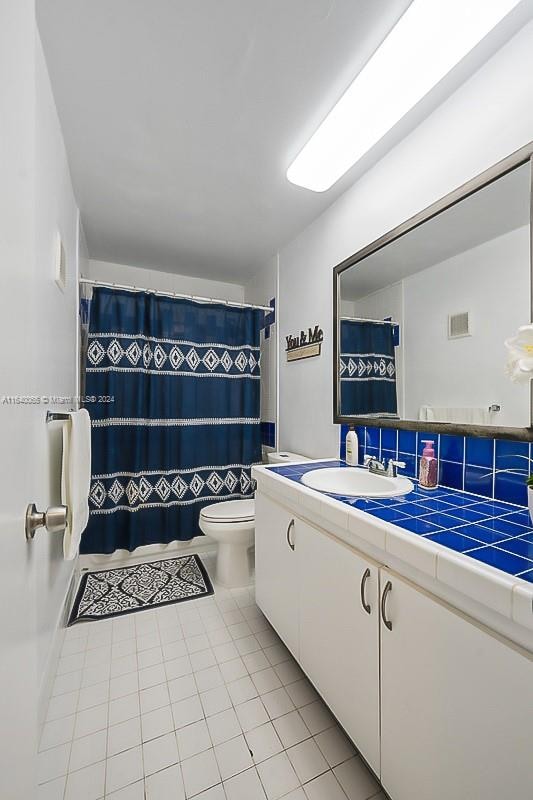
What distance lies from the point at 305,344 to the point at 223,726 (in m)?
1.86

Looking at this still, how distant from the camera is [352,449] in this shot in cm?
172

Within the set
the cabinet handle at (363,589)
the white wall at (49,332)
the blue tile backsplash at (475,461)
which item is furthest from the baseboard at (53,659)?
the blue tile backsplash at (475,461)

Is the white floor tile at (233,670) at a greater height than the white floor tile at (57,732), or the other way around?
the white floor tile at (233,670)

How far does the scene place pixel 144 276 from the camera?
2.81 m

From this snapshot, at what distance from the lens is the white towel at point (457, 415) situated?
1.15m

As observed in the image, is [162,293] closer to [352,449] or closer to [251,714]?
[352,449]

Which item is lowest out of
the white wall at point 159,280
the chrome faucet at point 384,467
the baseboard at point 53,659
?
the baseboard at point 53,659

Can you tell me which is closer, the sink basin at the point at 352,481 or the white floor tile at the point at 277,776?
the white floor tile at the point at 277,776

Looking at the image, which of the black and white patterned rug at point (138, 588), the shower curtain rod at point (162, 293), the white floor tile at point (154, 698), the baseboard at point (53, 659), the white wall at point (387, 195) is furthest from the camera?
the shower curtain rod at point (162, 293)

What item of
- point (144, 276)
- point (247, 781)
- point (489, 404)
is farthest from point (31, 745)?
point (144, 276)

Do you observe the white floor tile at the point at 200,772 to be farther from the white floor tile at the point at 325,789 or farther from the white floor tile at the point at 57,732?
the white floor tile at the point at 57,732

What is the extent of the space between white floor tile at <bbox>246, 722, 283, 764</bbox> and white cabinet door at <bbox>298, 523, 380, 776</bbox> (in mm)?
211

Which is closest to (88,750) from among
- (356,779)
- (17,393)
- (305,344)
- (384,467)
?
(356,779)

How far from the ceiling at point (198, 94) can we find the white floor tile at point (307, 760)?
230cm
